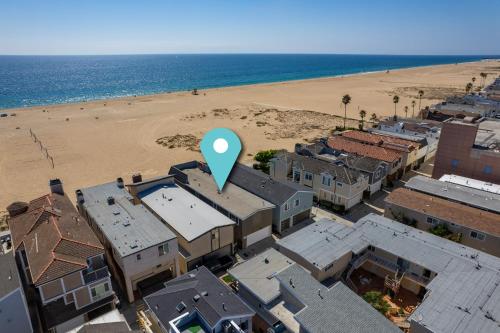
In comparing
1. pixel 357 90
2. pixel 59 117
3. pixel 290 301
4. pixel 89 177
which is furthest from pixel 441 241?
pixel 357 90

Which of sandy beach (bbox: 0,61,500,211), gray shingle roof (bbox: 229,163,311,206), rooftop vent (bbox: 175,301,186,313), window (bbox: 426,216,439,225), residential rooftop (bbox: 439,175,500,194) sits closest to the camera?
rooftop vent (bbox: 175,301,186,313)

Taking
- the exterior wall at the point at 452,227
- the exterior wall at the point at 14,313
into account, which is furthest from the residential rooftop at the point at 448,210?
the exterior wall at the point at 14,313

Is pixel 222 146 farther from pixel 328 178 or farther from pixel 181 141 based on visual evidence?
pixel 181 141

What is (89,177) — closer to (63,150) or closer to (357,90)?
(63,150)

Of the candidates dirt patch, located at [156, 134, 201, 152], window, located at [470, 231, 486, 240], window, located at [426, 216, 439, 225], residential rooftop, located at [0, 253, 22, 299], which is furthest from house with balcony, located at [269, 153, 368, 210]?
residential rooftop, located at [0, 253, 22, 299]

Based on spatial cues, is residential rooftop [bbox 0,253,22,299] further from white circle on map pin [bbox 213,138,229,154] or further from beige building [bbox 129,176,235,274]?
white circle on map pin [bbox 213,138,229,154]

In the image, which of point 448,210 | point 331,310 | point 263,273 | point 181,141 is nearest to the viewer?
point 331,310

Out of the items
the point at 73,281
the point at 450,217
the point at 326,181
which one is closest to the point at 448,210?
the point at 450,217
